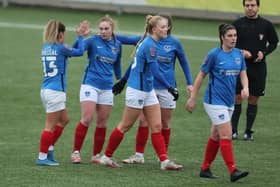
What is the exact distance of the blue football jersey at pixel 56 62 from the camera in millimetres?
11836

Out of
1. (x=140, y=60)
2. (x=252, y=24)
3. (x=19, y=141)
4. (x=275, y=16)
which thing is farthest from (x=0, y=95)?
(x=275, y=16)

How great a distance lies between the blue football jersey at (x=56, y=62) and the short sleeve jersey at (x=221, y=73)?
1729mm

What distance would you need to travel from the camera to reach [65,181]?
35.9 ft

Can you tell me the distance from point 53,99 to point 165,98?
1512 mm

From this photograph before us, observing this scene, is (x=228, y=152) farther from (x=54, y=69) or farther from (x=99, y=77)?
(x=54, y=69)

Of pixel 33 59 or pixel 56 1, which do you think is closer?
pixel 33 59

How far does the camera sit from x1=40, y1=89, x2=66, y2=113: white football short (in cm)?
1184

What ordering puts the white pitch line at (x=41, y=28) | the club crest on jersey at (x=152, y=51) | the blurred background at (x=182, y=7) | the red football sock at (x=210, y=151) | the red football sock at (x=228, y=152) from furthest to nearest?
the blurred background at (x=182, y=7) < the white pitch line at (x=41, y=28) < the club crest on jersey at (x=152, y=51) < the red football sock at (x=210, y=151) < the red football sock at (x=228, y=152)

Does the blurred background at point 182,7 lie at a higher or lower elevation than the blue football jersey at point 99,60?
higher

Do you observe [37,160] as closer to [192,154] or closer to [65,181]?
[65,181]

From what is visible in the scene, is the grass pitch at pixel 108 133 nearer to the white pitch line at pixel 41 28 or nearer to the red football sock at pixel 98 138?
the red football sock at pixel 98 138

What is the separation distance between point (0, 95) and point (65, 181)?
305 inches

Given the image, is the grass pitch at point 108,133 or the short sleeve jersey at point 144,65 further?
the short sleeve jersey at point 144,65

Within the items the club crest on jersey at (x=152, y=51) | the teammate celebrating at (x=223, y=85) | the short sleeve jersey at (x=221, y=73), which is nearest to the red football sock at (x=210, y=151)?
the teammate celebrating at (x=223, y=85)
